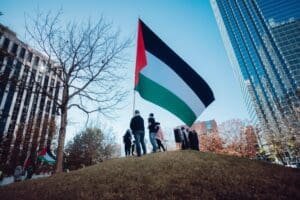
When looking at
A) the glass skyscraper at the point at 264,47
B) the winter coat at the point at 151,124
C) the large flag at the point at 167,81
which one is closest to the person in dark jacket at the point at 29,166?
the winter coat at the point at 151,124

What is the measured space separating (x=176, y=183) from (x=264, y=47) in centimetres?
15104

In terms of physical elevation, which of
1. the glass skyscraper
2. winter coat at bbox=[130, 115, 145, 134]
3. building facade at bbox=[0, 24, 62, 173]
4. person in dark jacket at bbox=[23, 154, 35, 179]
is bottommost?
person in dark jacket at bbox=[23, 154, 35, 179]

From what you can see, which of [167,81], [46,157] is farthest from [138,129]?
[46,157]

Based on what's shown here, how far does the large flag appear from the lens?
7.92m

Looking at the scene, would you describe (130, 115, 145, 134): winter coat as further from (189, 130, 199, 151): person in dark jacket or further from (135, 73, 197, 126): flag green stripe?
(189, 130, 199, 151): person in dark jacket

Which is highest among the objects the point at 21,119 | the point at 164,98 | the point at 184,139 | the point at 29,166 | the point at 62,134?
the point at 21,119

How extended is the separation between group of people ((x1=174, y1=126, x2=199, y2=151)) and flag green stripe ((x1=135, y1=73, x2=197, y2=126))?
477 centimetres

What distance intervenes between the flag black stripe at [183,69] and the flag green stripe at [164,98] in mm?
942

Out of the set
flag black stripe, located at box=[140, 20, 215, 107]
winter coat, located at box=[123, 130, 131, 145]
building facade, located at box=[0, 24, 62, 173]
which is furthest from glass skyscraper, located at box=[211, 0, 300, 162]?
flag black stripe, located at box=[140, 20, 215, 107]

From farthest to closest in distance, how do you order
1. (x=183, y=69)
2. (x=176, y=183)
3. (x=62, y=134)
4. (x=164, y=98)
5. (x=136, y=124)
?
(x=62, y=134), (x=136, y=124), (x=183, y=69), (x=164, y=98), (x=176, y=183)

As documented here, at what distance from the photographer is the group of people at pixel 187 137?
12.8 metres

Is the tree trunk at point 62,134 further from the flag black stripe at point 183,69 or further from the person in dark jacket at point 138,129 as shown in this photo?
the flag black stripe at point 183,69

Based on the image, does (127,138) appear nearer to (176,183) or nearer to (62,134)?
(62,134)

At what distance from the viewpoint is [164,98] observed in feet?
26.4
